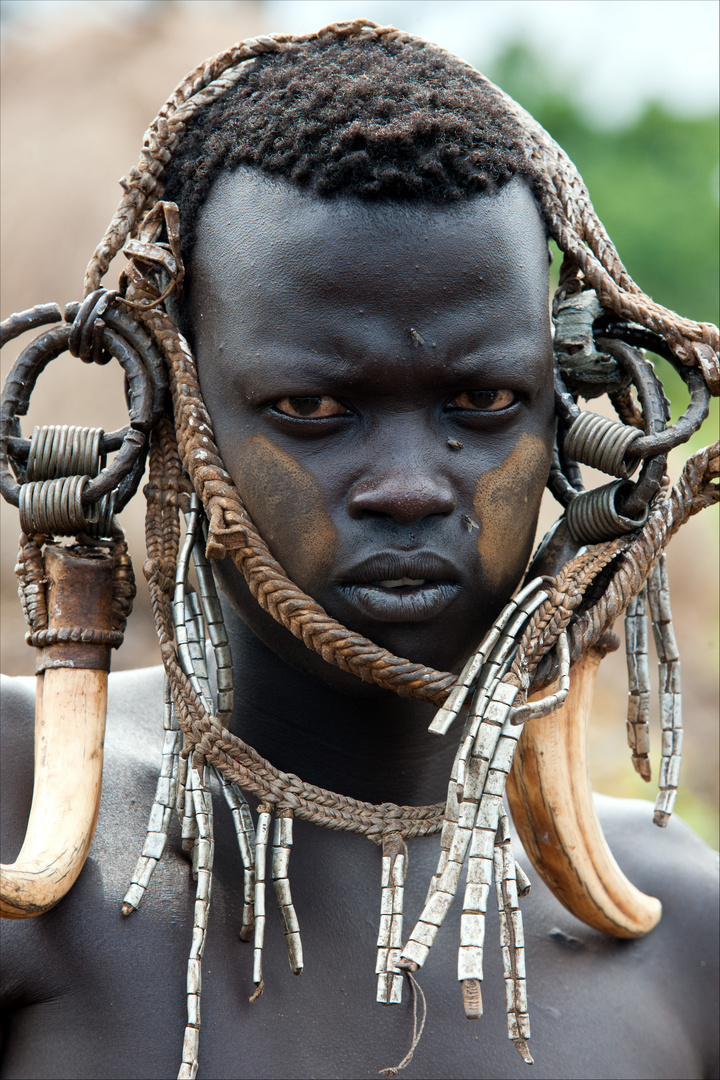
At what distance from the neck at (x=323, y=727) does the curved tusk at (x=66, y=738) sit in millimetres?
254

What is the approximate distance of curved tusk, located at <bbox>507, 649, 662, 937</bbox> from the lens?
67.0 inches

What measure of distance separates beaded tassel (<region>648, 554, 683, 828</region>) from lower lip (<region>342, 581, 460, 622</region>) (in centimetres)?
40

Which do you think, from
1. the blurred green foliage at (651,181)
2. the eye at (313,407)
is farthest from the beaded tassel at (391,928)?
the blurred green foliage at (651,181)

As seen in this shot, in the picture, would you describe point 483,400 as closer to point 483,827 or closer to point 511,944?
point 483,827

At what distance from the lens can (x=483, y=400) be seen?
158cm

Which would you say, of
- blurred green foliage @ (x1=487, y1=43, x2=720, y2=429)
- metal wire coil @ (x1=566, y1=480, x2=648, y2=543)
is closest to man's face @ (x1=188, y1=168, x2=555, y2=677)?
metal wire coil @ (x1=566, y1=480, x2=648, y2=543)

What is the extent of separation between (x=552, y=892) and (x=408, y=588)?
1.97ft

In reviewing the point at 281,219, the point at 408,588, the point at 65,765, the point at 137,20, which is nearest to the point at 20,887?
the point at 65,765

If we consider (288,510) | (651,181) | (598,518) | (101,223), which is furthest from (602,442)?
(651,181)

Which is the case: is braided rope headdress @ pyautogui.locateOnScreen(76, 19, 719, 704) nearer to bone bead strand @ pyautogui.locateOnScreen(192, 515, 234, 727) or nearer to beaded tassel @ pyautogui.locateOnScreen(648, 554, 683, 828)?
bone bead strand @ pyautogui.locateOnScreen(192, 515, 234, 727)

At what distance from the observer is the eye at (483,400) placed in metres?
1.57

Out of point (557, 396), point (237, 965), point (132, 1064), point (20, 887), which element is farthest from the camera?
point (557, 396)

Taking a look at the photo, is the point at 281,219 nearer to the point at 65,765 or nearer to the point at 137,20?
the point at 65,765

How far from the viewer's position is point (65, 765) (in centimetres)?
154
